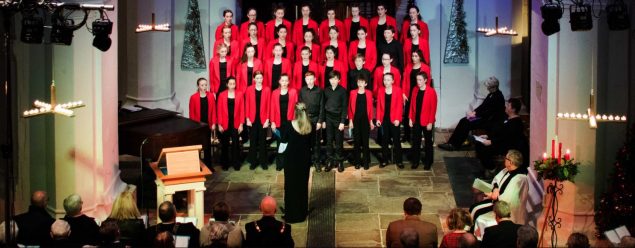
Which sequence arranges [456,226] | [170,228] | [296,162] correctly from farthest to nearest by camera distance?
[296,162]
[170,228]
[456,226]

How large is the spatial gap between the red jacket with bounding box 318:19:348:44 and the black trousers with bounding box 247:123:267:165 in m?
2.08

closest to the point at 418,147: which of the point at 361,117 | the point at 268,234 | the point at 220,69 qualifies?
the point at 361,117

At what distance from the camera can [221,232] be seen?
880 cm

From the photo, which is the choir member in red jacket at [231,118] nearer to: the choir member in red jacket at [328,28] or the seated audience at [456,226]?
the choir member in red jacket at [328,28]

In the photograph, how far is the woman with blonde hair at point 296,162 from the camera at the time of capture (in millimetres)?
11383

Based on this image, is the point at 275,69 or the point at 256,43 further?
the point at 256,43

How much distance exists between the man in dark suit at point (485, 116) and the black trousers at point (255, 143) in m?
2.71

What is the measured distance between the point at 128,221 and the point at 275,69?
18.3ft

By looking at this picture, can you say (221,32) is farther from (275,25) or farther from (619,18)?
(619,18)

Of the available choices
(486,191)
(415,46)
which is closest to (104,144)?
(486,191)

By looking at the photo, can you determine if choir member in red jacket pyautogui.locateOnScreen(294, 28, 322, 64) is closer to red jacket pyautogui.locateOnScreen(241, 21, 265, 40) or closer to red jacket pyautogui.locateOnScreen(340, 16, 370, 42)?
red jacket pyautogui.locateOnScreen(340, 16, 370, 42)

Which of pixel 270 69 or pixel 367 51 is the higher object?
pixel 367 51

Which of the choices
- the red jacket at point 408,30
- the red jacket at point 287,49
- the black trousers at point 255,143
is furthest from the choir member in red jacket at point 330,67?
the red jacket at point 408,30

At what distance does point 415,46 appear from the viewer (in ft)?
48.1
